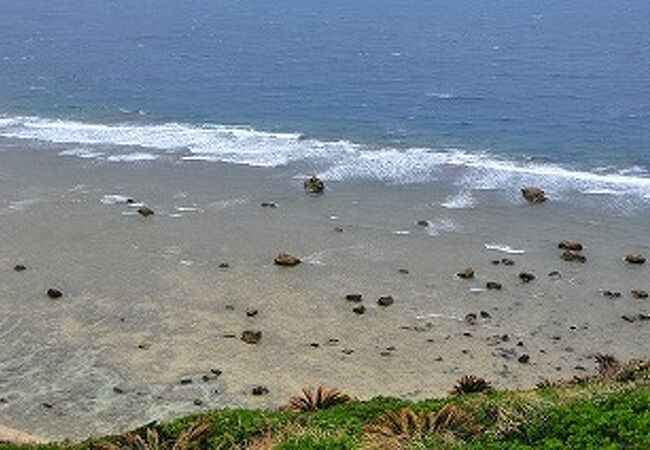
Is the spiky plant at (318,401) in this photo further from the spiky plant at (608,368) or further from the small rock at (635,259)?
the small rock at (635,259)

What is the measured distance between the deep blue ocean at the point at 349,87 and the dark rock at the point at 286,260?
16.4 meters

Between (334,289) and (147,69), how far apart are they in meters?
57.9

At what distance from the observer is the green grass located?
15.8 metres

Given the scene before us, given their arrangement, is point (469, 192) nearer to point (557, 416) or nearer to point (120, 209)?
point (120, 209)

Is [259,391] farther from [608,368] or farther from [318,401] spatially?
[608,368]

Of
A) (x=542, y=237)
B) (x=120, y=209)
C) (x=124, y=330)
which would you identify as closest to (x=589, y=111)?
(x=542, y=237)

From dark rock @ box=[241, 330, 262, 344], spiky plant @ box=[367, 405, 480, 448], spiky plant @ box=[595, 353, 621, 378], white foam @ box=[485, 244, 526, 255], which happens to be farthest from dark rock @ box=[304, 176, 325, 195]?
spiky plant @ box=[367, 405, 480, 448]

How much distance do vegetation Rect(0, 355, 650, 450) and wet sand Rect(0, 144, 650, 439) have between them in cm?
1233

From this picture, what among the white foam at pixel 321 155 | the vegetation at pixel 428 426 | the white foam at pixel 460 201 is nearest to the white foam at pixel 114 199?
the white foam at pixel 321 155

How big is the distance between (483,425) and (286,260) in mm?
27863

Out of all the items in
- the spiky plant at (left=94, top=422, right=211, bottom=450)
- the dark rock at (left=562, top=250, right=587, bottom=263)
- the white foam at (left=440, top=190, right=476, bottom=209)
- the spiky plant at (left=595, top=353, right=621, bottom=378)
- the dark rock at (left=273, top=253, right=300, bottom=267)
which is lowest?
the white foam at (left=440, top=190, right=476, bottom=209)

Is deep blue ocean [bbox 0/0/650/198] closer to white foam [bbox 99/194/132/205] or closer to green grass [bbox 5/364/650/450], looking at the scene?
white foam [bbox 99/194/132/205]

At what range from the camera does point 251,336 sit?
123 feet

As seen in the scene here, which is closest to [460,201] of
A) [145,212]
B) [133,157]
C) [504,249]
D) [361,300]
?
[504,249]
